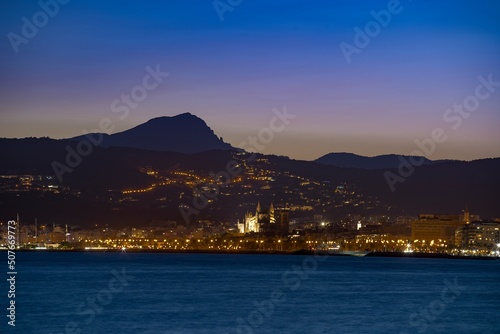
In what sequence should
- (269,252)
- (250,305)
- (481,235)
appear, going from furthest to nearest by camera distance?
(269,252) < (481,235) < (250,305)

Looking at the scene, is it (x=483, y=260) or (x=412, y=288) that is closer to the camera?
(x=412, y=288)

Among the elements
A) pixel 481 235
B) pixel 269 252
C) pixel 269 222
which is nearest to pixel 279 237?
pixel 269 252

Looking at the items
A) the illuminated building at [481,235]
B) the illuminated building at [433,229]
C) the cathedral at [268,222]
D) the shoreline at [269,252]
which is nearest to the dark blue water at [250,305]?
the shoreline at [269,252]

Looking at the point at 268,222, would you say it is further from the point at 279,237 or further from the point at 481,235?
the point at 481,235

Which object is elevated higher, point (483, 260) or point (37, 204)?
point (37, 204)

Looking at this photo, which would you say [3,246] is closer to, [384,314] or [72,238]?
[72,238]

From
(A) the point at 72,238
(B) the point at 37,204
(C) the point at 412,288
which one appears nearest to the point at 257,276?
(C) the point at 412,288

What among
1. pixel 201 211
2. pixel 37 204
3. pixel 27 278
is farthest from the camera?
pixel 201 211

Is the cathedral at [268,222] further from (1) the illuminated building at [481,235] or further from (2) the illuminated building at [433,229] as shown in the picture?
(1) the illuminated building at [481,235]
